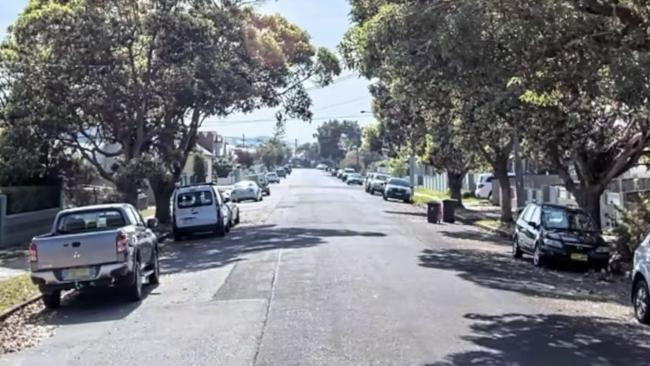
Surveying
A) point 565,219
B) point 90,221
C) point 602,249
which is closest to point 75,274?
point 90,221

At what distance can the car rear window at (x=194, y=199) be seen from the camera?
30.5 meters

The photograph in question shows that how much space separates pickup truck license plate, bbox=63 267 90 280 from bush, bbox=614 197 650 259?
12.5 metres

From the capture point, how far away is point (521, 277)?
1841 centimetres

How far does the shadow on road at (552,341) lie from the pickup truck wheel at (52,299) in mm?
6889

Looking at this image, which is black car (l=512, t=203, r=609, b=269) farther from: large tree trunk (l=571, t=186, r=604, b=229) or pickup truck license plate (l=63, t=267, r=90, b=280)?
pickup truck license plate (l=63, t=267, r=90, b=280)

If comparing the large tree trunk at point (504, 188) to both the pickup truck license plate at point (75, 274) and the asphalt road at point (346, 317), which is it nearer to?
the asphalt road at point (346, 317)

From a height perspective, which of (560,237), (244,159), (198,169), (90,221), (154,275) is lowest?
(154,275)

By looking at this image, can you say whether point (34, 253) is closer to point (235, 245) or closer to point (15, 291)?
point (15, 291)

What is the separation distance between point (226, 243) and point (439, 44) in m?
15.3

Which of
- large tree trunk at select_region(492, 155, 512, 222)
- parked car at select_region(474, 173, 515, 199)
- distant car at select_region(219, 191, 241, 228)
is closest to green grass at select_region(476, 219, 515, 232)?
large tree trunk at select_region(492, 155, 512, 222)

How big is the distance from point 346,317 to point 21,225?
1850cm

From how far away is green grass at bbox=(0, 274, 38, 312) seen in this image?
15.2m

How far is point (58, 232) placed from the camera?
15.7m

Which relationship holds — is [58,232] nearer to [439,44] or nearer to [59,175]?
[439,44]
